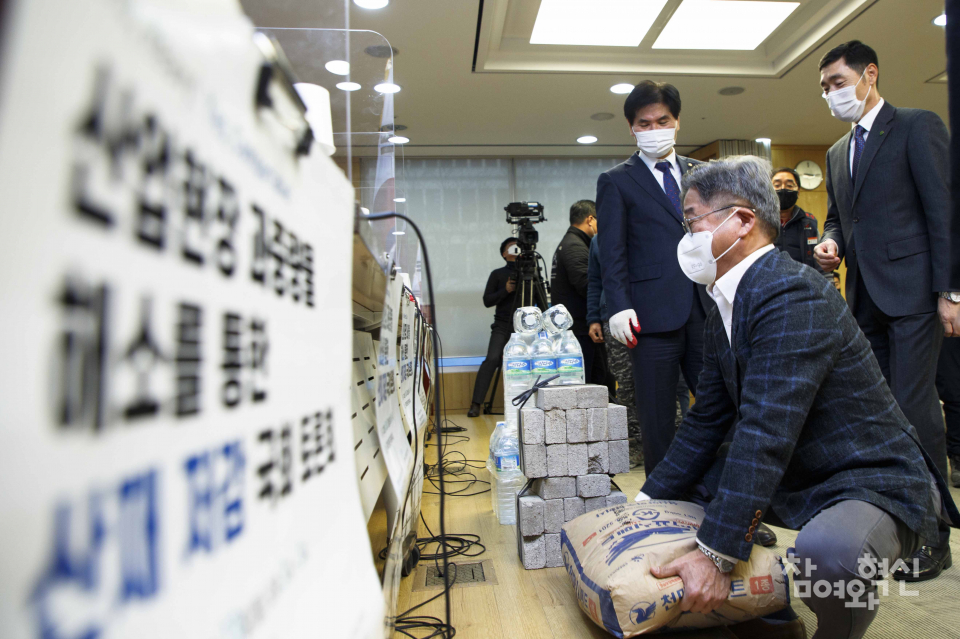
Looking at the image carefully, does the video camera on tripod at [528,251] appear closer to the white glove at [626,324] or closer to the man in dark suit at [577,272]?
the man in dark suit at [577,272]

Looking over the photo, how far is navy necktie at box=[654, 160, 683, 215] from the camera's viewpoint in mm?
1704

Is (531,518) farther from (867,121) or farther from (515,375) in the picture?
(867,121)

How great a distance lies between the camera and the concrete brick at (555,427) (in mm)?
1500

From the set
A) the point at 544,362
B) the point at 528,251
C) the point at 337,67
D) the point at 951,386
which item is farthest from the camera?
the point at 528,251

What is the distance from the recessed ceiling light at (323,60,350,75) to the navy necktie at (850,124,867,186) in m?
1.52

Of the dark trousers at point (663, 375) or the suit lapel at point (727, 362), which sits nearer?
the suit lapel at point (727, 362)

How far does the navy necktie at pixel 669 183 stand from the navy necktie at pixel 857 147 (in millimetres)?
547

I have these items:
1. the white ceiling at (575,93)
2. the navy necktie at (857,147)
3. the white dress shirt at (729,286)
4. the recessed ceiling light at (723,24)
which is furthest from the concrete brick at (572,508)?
the recessed ceiling light at (723,24)

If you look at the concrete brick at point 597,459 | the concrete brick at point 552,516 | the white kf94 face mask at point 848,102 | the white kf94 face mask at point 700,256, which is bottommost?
the concrete brick at point 552,516

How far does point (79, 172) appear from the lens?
0.18m

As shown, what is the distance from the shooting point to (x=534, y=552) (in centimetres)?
148

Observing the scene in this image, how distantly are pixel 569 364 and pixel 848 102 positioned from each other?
1173 millimetres

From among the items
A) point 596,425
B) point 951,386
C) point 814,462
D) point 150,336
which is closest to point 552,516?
point 596,425

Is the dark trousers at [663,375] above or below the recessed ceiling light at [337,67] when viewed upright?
below
